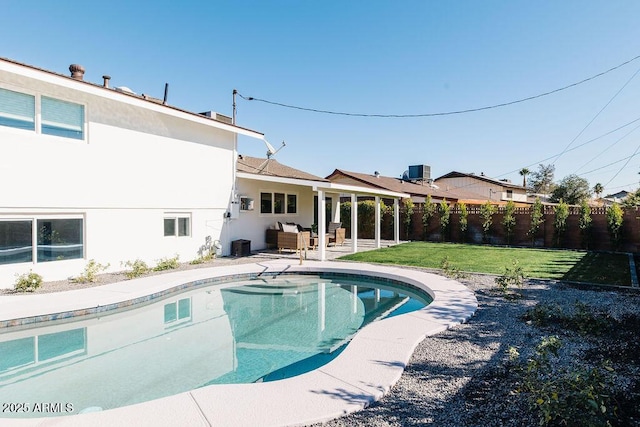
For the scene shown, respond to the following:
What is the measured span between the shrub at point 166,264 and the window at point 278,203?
4.90 meters

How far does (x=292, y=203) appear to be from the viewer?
18.0 meters

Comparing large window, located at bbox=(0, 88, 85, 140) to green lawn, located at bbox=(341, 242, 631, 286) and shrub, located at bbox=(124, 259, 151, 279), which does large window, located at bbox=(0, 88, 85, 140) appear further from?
green lawn, located at bbox=(341, 242, 631, 286)

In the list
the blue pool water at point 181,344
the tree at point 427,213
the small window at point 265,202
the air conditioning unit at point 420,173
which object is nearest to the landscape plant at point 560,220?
the tree at point 427,213

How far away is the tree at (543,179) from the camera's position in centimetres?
6066

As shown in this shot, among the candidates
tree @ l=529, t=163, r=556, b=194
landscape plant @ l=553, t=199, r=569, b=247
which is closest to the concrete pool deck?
landscape plant @ l=553, t=199, r=569, b=247

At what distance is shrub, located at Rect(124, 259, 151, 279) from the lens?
10.1 metres

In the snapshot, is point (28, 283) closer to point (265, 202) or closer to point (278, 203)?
point (265, 202)

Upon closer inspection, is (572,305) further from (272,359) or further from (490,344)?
(272,359)

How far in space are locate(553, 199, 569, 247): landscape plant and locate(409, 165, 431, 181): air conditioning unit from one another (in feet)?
61.6

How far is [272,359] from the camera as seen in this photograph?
18.5ft

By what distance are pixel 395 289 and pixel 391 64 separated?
13.2m

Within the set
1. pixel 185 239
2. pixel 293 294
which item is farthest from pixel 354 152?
pixel 293 294

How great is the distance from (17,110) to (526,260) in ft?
53.9

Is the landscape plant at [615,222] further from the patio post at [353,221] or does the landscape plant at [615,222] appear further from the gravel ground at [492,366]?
the patio post at [353,221]
